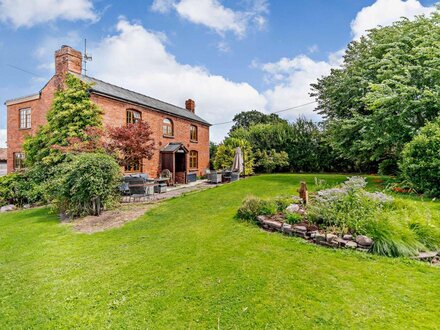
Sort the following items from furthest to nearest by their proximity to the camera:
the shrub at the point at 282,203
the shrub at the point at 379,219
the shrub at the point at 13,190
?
the shrub at the point at 13,190 → the shrub at the point at 282,203 → the shrub at the point at 379,219

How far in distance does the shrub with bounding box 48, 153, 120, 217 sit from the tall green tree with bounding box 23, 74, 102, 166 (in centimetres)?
446

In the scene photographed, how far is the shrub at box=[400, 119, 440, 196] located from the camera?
843cm

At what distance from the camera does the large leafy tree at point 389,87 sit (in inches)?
416

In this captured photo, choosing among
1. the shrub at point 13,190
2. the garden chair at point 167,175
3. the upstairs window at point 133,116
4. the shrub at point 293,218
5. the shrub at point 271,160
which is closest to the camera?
the shrub at point 293,218

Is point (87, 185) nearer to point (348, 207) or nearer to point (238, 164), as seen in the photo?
point (348, 207)

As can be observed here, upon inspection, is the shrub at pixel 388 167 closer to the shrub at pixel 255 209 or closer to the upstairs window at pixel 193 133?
the shrub at pixel 255 209

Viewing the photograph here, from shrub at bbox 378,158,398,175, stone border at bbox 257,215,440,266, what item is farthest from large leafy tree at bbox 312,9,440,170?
stone border at bbox 257,215,440,266

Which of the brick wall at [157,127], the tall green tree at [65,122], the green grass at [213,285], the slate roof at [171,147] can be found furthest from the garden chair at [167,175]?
the green grass at [213,285]

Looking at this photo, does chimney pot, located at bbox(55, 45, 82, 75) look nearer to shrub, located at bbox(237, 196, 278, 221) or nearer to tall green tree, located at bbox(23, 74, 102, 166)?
tall green tree, located at bbox(23, 74, 102, 166)

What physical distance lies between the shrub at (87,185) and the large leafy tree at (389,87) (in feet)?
34.6

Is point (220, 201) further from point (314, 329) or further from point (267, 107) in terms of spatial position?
point (267, 107)

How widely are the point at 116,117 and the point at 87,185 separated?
8308 millimetres

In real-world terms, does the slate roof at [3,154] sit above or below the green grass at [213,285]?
above

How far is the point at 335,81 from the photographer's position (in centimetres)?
1595
